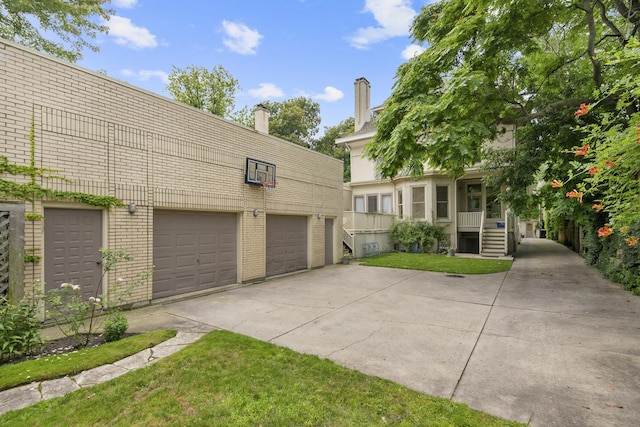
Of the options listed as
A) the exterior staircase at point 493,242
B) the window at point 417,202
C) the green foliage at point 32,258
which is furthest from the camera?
the window at point 417,202

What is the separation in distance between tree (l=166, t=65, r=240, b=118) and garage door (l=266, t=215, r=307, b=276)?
15.6m

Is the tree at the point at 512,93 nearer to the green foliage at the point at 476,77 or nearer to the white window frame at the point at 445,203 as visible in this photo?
the green foliage at the point at 476,77

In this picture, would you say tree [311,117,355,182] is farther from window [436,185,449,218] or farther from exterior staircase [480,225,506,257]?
exterior staircase [480,225,506,257]

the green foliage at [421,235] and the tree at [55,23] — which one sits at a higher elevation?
the tree at [55,23]

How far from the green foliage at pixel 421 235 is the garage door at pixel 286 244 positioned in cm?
723

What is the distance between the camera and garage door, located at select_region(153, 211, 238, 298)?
22.8 ft

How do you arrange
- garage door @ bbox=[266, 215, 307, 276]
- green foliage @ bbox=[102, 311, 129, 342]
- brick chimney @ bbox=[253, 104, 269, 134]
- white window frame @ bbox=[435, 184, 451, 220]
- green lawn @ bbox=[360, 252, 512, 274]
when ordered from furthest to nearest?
1. white window frame @ bbox=[435, 184, 451, 220]
2. green lawn @ bbox=[360, 252, 512, 274]
3. brick chimney @ bbox=[253, 104, 269, 134]
4. garage door @ bbox=[266, 215, 307, 276]
5. green foliage @ bbox=[102, 311, 129, 342]

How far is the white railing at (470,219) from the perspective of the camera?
53.1 ft

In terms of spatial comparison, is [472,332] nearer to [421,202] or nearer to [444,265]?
[444,265]

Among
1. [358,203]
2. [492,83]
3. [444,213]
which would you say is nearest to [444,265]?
[444,213]

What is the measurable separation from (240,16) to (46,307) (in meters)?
11.3

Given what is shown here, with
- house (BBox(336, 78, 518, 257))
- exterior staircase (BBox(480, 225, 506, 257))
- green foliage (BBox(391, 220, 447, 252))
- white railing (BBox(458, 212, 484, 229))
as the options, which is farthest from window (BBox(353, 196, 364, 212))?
exterior staircase (BBox(480, 225, 506, 257))

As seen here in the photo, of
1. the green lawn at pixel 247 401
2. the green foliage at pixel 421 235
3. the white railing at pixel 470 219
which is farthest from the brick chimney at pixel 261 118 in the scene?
the white railing at pixel 470 219

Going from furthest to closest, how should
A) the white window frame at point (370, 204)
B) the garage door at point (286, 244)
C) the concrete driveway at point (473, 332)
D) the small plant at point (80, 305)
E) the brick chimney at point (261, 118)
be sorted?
the white window frame at point (370, 204), the brick chimney at point (261, 118), the garage door at point (286, 244), the small plant at point (80, 305), the concrete driveway at point (473, 332)
